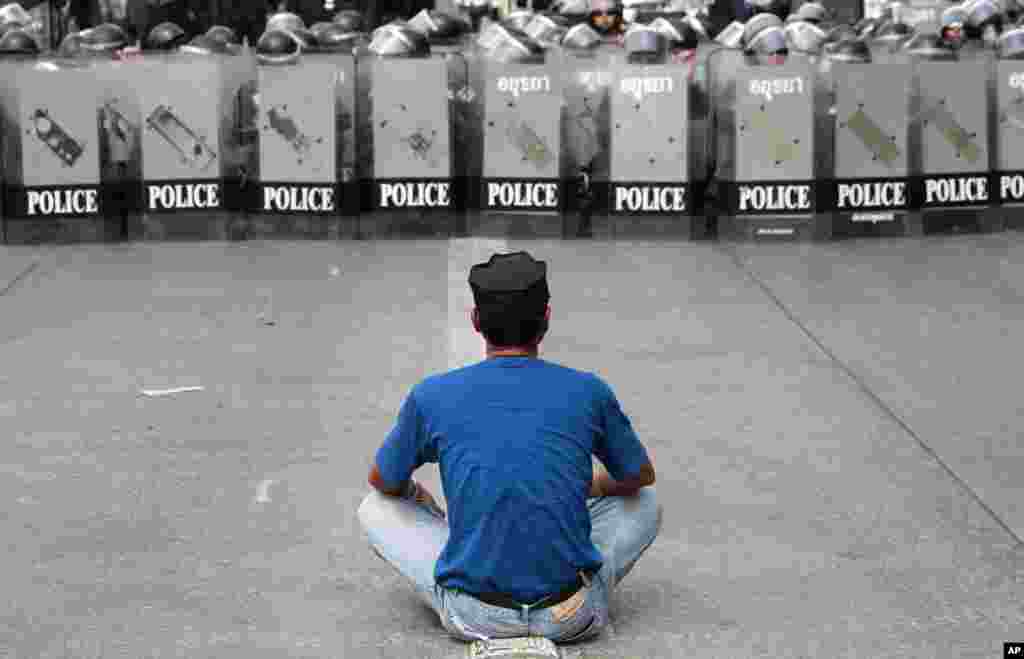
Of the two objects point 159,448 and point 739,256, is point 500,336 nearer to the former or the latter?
point 159,448

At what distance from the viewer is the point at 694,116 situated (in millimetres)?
16172

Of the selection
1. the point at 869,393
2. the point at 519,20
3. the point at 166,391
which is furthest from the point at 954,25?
the point at 166,391

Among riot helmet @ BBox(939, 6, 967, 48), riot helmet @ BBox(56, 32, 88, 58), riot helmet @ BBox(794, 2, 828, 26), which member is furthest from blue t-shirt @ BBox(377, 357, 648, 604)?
riot helmet @ BBox(794, 2, 828, 26)

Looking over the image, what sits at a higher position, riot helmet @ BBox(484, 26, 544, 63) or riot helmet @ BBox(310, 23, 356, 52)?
riot helmet @ BBox(484, 26, 544, 63)

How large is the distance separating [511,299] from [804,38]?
1148 centimetres

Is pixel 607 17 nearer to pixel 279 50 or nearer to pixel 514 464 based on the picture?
pixel 279 50

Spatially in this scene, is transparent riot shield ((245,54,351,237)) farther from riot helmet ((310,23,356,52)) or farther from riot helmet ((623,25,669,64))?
riot helmet ((623,25,669,64))

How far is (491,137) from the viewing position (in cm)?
1602

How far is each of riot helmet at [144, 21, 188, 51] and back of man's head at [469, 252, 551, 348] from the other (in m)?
11.2

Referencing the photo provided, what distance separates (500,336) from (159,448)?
331cm

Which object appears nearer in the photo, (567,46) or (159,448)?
(159,448)

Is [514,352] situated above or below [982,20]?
above

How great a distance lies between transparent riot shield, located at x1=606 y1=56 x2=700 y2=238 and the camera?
1580cm

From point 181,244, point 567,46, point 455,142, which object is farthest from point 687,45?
point 181,244
